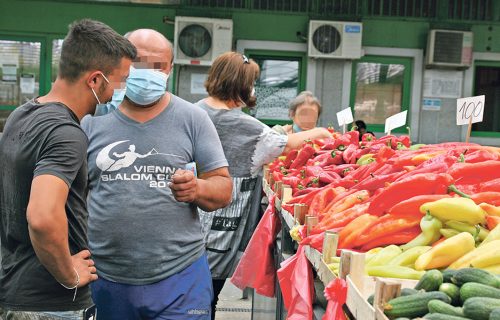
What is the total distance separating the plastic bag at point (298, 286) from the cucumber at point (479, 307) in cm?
128

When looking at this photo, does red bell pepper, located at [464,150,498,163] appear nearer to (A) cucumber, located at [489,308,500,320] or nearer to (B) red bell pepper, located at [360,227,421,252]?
(B) red bell pepper, located at [360,227,421,252]

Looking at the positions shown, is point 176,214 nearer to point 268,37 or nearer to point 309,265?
point 309,265

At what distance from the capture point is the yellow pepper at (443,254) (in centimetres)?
245

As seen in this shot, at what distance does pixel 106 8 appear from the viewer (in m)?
11.9

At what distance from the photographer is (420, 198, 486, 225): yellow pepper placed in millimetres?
2652

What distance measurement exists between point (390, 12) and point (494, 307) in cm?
1092

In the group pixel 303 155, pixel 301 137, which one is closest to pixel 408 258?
pixel 301 137

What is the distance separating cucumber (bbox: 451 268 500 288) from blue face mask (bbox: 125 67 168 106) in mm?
1551

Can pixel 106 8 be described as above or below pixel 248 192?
above

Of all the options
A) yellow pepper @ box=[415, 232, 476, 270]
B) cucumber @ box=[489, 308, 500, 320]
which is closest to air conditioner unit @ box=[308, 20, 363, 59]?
yellow pepper @ box=[415, 232, 476, 270]

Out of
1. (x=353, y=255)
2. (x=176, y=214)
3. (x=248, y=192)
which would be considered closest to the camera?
(x=353, y=255)

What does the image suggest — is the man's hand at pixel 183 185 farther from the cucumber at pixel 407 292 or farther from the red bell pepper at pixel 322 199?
the cucumber at pixel 407 292

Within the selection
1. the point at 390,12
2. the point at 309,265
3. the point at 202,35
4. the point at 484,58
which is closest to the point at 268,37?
the point at 202,35

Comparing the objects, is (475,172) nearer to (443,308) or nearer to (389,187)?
(389,187)
